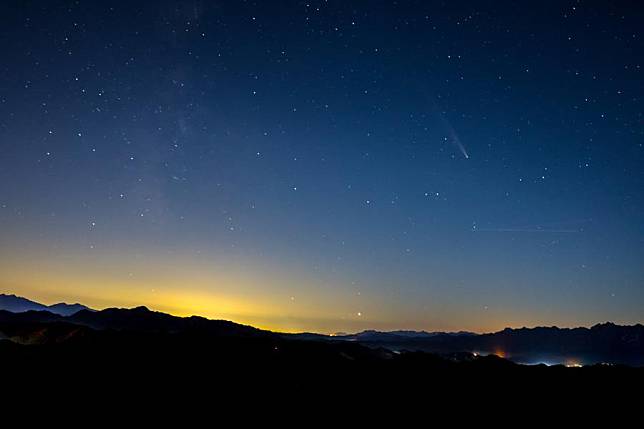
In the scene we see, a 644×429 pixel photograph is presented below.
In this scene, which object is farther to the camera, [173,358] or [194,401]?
[173,358]

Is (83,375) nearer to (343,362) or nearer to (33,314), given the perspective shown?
(343,362)

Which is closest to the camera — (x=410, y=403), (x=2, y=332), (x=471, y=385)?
(x=410, y=403)

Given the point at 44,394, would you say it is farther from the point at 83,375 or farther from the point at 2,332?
the point at 2,332

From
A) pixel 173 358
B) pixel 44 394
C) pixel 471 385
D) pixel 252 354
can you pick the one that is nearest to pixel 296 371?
pixel 252 354

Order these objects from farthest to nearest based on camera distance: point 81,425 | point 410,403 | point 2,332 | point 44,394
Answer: point 2,332 → point 410,403 → point 44,394 → point 81,425

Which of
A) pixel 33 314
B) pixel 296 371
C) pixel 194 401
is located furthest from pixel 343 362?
pixel 33 314

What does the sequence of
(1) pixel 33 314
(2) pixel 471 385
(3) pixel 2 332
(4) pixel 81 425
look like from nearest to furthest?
1. (4) pixel 81 425
2. (2) pixel 471 385
3. (3) pixel 2 332
4. (1) pixel 33 314

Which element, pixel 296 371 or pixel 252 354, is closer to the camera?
pixel 296 371

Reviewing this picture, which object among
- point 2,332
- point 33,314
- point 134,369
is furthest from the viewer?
point 33,314
